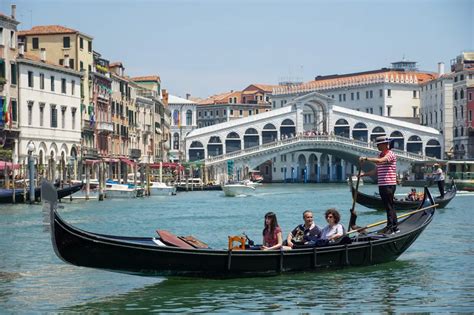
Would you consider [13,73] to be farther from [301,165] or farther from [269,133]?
[301,165]

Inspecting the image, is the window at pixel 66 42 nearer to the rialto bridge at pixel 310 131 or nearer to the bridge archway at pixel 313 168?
the rialto bridge at pixel 310 131

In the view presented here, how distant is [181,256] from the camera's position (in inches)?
392

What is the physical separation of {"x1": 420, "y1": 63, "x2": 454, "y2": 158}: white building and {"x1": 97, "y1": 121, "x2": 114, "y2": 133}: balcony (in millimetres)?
22183

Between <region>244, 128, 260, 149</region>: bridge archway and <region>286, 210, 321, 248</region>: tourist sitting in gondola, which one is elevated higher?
<region>244, 128, 260, 149</region>: bridge archway

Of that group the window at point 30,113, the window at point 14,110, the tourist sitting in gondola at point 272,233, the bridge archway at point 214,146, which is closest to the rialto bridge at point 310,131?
the bridge archway at point 214,146

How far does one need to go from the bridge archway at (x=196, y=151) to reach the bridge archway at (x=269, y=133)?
11.4 ft

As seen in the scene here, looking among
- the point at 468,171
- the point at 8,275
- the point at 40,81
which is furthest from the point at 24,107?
the point at 8,275

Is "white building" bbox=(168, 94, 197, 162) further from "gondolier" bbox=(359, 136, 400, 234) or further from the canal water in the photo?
"gondolier" bbox=(359, 136, 400, 234)

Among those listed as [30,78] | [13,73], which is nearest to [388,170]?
[13,73]

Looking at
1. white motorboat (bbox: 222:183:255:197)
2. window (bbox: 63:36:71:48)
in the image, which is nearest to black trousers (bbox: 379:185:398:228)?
white motorboat (bbox: 222:183:255:197)

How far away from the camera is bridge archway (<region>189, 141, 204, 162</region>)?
6006 cm

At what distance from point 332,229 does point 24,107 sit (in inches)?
890

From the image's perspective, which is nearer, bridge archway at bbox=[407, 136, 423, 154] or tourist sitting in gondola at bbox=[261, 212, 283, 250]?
tourist sitting in gondola at bbox=[261, 212, 283, 250]

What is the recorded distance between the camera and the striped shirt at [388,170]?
1150 centimetres
